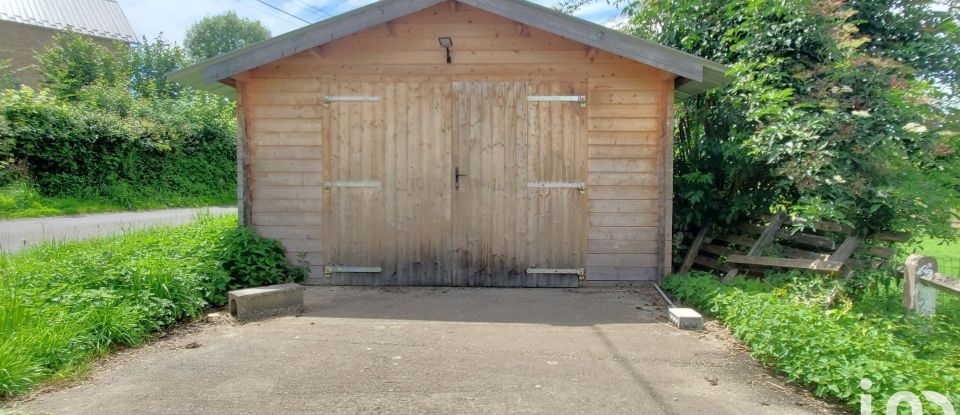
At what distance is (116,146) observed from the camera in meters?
13.3

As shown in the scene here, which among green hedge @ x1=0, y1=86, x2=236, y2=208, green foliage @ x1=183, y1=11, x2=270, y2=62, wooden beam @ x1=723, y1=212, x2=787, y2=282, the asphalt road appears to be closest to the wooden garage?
wooden beam @ x1=723, y1=212, x2=787, y2=282

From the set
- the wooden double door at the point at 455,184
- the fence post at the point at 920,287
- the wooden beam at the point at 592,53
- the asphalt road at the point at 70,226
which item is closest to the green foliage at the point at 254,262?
the wooden double door at the point at 455,184

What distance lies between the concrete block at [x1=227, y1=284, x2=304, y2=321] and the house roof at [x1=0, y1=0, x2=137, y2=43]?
2500 centimetres

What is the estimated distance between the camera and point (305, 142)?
618cm

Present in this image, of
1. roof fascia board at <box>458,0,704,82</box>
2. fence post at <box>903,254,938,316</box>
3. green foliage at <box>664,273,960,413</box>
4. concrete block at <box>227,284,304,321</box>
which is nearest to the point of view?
green foliage at <box>664,273,960,413</box>

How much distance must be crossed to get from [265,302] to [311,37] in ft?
8.68

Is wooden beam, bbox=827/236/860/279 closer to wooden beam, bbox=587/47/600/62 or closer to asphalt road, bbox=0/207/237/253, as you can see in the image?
wooden beam, bbox=587/47/600/62

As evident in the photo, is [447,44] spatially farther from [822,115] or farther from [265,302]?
[822,115]

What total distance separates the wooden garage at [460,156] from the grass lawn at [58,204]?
25.6 ft

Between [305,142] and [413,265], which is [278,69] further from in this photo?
[413,265]

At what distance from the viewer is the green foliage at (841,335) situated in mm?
2938

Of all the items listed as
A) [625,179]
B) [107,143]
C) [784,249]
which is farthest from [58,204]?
[784,249]

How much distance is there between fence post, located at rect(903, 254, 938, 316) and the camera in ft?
12.3

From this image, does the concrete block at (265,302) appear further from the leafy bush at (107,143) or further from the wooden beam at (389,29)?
the leafy bush at (107,143)
